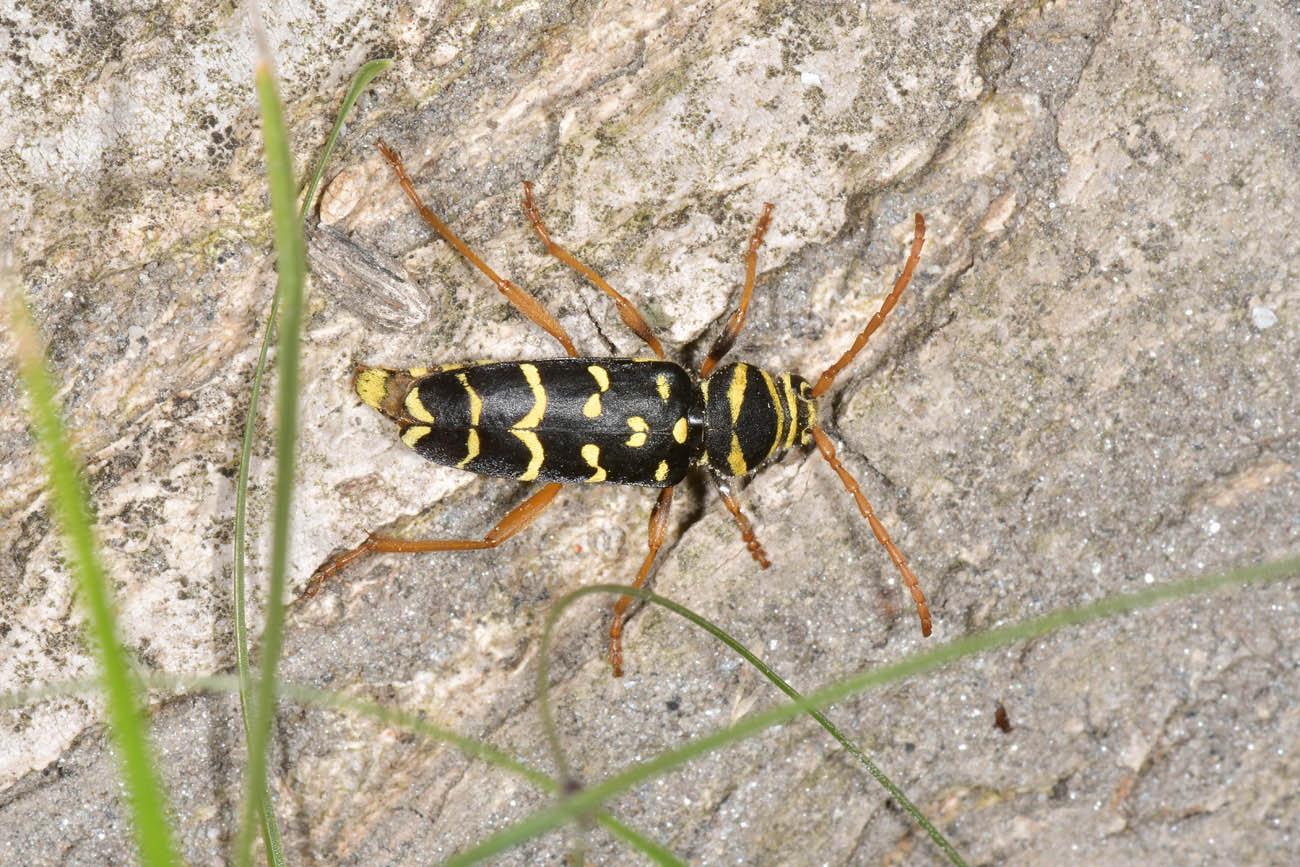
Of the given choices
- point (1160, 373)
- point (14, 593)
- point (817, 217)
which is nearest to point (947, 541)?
point (1160, 373)

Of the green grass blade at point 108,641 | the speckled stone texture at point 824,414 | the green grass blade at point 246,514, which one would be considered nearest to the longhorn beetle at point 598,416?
the speckled stone texture at point 824,414

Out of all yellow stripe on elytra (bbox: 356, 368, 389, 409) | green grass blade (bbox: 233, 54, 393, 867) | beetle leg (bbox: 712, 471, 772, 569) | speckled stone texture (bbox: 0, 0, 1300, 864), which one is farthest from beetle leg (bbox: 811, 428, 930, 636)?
green grass blade (bbox: 233, 54, 393, 867)

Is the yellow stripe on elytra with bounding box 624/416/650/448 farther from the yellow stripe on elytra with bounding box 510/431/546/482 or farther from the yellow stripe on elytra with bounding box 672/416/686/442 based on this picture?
the yellow stripe on elytra with bounding box 510/431/546/482

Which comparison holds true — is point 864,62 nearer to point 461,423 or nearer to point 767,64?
point 767,64

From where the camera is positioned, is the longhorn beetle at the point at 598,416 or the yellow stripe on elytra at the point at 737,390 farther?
the yellow stripe on elytra at the point at 737,390

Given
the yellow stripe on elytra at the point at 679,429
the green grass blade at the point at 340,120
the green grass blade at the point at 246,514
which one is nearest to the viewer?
the green grass blade at the point at 246,514

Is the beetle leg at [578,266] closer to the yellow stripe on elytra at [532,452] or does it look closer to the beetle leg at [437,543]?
the yellow stripe on elytra at [532,452]
